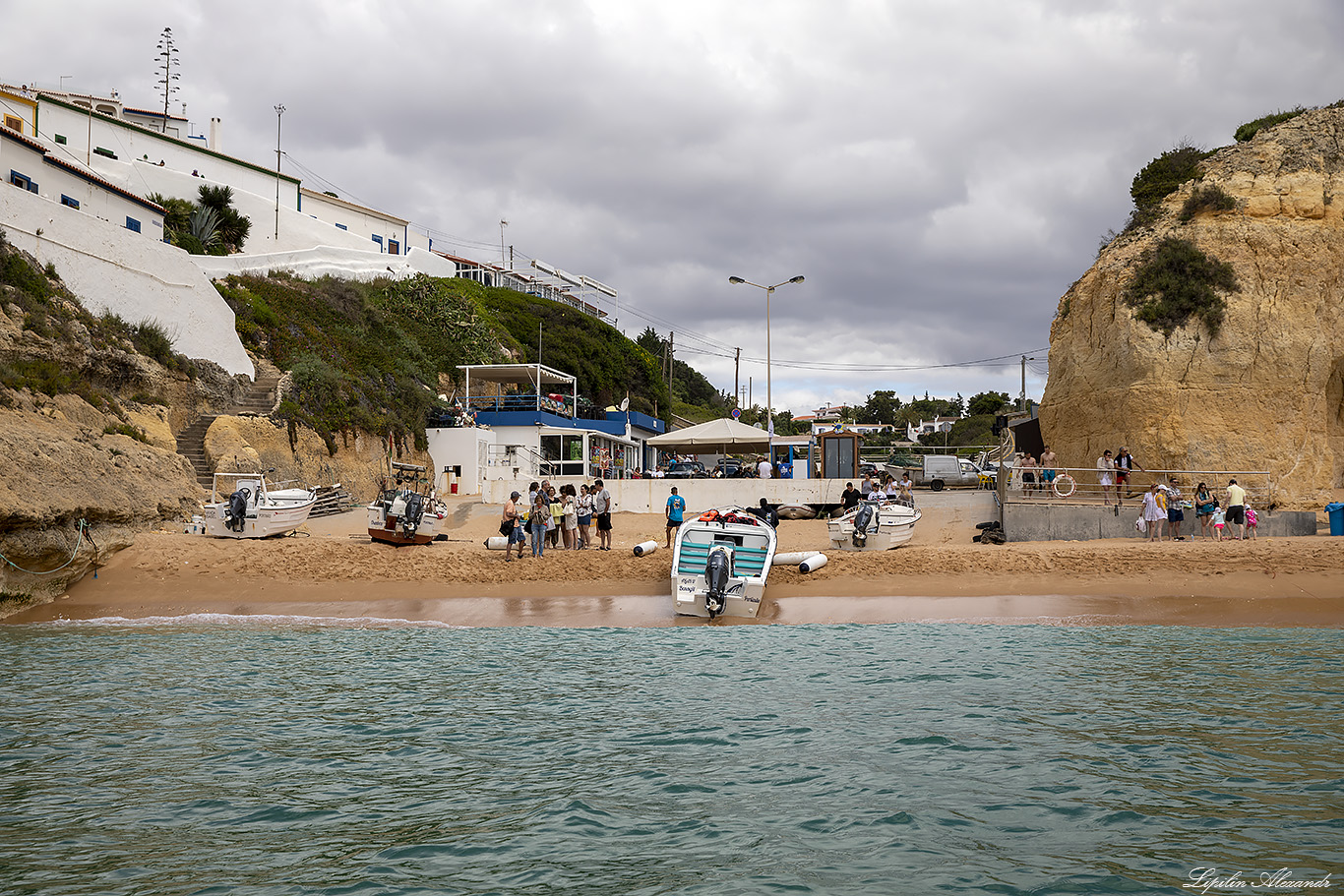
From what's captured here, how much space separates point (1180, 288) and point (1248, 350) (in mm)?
2511


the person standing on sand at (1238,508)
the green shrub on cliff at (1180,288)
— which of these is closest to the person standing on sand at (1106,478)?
the person standing on sand at (1238,508)

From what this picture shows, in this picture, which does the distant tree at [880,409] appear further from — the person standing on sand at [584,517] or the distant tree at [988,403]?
the person standing on sand at [584,517]

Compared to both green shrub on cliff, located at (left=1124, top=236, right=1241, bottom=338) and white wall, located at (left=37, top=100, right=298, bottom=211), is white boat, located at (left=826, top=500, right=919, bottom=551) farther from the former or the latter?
white wall, located at (left=37, top=100, right=298, bottom=211)

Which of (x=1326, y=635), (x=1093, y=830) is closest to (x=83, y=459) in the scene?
(x=1093, y=830)

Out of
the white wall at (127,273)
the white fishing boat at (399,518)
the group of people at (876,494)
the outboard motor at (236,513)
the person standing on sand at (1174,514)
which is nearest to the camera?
the person standing on sand at (1174,514)

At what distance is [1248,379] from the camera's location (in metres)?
25.0

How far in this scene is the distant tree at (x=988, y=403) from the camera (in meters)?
87.3

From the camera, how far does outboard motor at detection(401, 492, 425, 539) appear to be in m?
22.6

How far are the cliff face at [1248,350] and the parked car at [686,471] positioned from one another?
12.6m


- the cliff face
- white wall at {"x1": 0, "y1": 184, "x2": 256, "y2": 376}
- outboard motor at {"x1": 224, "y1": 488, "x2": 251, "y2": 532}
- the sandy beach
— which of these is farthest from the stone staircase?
the cliff face

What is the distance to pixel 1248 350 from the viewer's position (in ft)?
82.5

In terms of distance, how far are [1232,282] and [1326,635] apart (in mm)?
14378

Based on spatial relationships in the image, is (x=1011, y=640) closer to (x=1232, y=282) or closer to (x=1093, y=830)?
(x=1093, y=830)

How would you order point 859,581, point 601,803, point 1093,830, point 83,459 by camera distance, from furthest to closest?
point 83,459, point 859,581, point 601,803, point 1093,830
